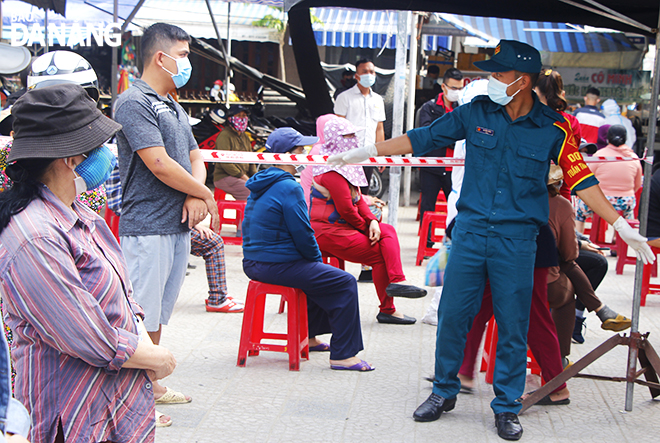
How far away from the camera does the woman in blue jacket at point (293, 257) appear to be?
13.3 feet

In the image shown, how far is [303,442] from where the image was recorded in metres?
3.20

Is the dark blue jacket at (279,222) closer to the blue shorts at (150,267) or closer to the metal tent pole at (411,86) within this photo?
the blue shorts at (150,267)

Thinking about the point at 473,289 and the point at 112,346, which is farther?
the point at 473,289

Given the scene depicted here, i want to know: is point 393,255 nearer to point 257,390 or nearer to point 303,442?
point 257,390

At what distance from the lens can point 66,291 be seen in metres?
1.62

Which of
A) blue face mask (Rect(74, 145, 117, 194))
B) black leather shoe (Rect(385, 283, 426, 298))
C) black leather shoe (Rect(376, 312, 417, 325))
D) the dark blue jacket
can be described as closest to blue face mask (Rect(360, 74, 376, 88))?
black leather shoe (Rect(376, 312, 417, 325))

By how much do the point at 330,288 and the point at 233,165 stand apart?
3.94 metres

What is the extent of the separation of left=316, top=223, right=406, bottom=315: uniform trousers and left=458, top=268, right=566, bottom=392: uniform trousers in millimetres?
1111

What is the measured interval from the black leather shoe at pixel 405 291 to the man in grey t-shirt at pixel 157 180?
184 centimetres

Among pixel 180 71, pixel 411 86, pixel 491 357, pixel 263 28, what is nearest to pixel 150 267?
pixel 180 71

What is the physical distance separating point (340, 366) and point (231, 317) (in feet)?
4.54

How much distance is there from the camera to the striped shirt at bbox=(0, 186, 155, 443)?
1616mm

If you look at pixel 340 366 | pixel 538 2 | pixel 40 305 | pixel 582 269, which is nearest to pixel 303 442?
pixel 340 366

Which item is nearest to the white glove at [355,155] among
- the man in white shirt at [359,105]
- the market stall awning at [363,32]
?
the man in white shirt at [359,105]
